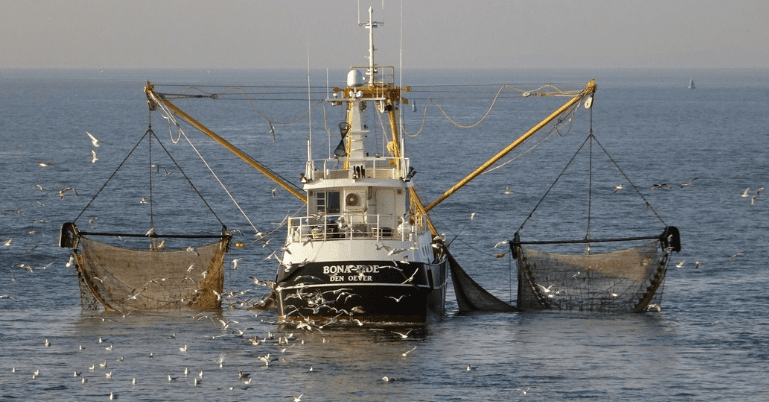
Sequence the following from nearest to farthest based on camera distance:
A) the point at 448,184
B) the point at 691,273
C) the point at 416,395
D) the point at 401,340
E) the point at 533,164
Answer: the point at 416,395 → the point at 401,340 → the point at 691,273 → the point at 448,184 → the point at 533,164

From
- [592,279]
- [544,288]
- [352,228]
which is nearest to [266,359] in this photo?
[352,228]

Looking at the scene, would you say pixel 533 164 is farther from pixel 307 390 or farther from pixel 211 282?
pixel 307 390

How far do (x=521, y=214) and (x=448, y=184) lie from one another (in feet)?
65.9

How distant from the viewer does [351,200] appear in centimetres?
5512

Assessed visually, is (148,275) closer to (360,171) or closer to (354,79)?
(360,171)

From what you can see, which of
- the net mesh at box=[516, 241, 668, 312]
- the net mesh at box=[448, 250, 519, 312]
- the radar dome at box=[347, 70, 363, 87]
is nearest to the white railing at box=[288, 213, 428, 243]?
the net mesh at box=[448, 250, 519, 312]

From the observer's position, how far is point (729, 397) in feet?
141

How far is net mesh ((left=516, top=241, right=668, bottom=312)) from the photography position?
187 ft

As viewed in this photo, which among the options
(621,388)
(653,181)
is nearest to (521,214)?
(653,181)

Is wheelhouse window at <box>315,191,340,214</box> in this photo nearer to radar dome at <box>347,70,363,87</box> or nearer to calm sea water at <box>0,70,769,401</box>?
calm sea water at <box>0,70,769,401</box>

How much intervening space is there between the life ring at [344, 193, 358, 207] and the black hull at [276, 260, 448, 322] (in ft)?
17.0

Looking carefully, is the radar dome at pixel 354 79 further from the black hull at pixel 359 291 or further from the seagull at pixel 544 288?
the seagull at pixel 544 288

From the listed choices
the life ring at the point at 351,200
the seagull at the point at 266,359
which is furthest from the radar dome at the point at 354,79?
the seagull at the point at 266,359

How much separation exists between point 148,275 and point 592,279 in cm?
2115
